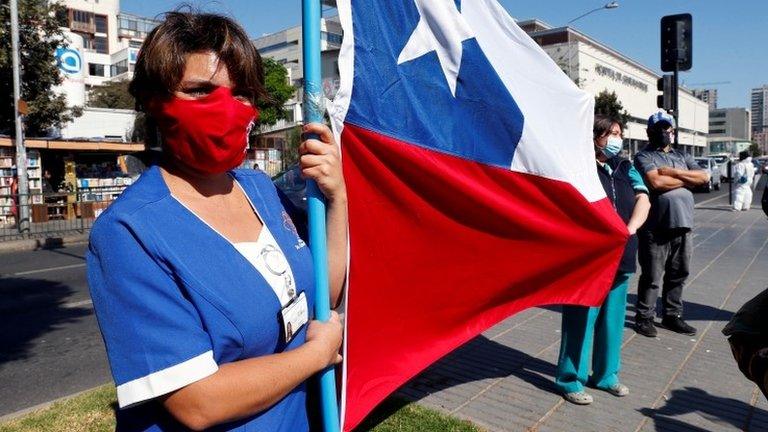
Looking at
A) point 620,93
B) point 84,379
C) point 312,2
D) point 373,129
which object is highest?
point 620,93

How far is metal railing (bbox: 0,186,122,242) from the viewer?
55.2 ft

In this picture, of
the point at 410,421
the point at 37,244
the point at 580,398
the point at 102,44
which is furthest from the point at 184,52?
the point at 102,44

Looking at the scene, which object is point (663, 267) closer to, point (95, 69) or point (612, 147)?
point (612, 147)

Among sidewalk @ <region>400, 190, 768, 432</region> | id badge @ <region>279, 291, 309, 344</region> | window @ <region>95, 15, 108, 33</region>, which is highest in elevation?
window @ <region>95, 15, 108, 33</region>

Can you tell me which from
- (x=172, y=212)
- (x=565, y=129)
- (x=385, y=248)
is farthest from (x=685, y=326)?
(x=172, y=212)

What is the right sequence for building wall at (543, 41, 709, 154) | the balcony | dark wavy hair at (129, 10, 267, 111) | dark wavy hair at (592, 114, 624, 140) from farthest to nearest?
the balcony → building wall at (543, 41, 709, 154) → dark wavy hair at (592, 114, 624, 140) → dark wavy hair at (129, 10, 267, 111)

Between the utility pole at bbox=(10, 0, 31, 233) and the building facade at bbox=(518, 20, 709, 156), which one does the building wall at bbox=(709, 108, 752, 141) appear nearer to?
the building facade at bbox=(518, 20, 709, 156)

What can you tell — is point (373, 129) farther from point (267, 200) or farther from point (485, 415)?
point (485, 415)

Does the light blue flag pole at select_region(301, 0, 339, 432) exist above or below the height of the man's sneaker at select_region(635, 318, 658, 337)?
above

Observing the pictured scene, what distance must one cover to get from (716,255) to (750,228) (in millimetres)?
5131

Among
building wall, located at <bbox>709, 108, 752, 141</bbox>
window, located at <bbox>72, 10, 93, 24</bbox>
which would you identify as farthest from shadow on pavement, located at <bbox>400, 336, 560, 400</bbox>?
building wall, located at <bbox>709, 108, 752, 141</bbox>

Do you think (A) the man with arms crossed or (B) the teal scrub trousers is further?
(A) the man with arms crossed

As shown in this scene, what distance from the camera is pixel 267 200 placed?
182 centimetres

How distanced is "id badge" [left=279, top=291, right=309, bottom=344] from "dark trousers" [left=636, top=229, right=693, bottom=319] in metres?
5.38
